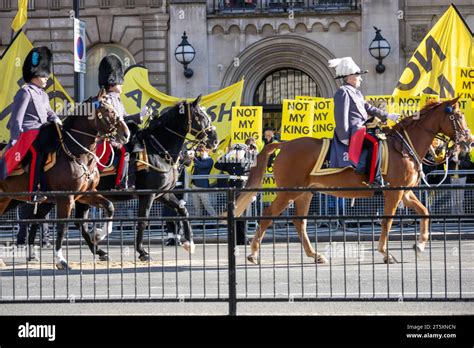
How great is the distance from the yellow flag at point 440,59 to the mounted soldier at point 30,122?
9399 mm

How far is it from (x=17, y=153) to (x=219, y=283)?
4.56 metres

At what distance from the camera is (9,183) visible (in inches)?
569

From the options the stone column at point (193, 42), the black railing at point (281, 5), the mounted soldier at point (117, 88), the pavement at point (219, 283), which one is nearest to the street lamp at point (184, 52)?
the stone column at point (193, 42)

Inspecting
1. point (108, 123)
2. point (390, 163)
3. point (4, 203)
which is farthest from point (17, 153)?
point (390, 163)

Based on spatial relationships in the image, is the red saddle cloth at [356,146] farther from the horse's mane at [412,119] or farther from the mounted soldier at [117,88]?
the mounted soldier at [117,88]

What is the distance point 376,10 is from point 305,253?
17.2m

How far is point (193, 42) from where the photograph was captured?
30203 mm

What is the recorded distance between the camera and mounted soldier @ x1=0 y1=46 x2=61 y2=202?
14.1 metres

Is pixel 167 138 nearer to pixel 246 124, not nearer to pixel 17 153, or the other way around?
pixel 17 153

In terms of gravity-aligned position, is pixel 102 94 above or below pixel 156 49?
below

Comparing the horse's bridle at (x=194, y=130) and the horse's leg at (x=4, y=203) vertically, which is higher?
the horse's bridle at (x=194, y=130)

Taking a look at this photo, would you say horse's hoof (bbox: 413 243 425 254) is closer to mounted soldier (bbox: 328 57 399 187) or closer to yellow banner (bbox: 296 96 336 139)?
mounted soldier (bbox: 328 57 399 187)

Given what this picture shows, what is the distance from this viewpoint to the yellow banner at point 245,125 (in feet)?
72.3
